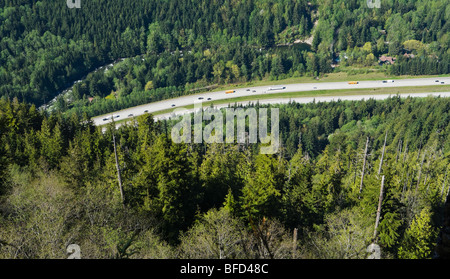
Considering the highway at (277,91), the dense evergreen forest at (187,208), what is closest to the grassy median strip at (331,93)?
the highway at (277,91)

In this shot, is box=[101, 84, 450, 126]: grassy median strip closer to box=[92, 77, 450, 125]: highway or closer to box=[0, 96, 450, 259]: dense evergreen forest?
box=[92, 77, 450, 125]: highway

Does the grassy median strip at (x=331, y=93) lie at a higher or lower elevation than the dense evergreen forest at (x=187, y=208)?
lower

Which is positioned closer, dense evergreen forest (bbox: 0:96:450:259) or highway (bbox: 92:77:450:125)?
dense evergreen forest (bbox: 0:96:450:259)

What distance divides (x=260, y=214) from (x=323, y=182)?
37.2 ft

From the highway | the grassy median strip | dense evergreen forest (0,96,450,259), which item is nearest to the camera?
dense evergreen forest (0,96,450,259)

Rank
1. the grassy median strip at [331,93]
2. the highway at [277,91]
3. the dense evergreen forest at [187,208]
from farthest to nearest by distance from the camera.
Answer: the highway at [277,91]
the grassy median strip at [331,93]
the dense evergreen forest at [187,208]

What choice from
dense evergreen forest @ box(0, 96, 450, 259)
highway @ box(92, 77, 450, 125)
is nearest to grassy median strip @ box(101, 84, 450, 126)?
highway @ box(92, 77, 450, 125)

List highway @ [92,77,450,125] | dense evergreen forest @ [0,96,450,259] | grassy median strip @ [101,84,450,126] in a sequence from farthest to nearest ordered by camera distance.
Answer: highway @ [92,77,450,125]
grassy median strip @ [101,84,450,126]
dense evergreen forest @ [0,96,450,259]

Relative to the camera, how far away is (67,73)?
604 ft

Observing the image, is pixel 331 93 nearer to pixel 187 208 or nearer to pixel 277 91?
pixel 277 91

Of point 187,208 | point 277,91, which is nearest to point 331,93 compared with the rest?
point 277,91

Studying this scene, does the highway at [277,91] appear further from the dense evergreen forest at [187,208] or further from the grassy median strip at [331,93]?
the dense evergreen forest at [187,208]

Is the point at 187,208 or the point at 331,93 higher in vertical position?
the point at 187,208
